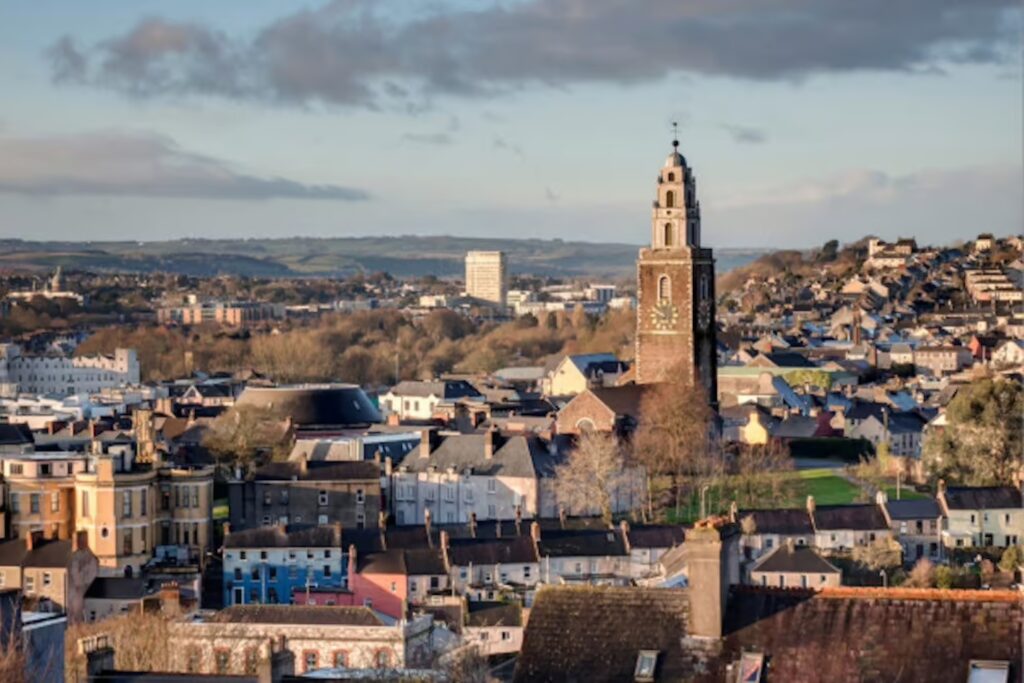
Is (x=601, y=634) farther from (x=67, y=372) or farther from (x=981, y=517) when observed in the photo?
(x=67, y=372)

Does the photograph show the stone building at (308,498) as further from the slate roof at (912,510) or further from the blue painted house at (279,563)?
the slate roof at (912,510)

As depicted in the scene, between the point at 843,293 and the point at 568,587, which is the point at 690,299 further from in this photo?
the point at 843,293

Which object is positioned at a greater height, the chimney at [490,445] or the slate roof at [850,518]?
the chimney at [490,445]

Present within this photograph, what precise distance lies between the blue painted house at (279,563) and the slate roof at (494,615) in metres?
6.44

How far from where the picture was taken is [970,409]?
60.9 meters

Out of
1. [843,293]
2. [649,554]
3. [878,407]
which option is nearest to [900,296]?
[843,293]

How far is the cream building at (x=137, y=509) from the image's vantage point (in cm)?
5347

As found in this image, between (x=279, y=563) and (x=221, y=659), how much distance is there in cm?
1182

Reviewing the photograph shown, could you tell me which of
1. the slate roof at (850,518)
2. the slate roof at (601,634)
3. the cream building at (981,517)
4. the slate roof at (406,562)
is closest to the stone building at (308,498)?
the slate roof at (406,562)

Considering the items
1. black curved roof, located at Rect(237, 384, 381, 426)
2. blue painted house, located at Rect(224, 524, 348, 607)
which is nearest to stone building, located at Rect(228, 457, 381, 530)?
blue painted house, located at Rect(224, 524, 348, 607)

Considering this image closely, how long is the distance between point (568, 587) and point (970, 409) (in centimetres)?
4048

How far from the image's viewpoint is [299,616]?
40906mm

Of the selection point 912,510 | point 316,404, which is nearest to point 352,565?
point 912,510

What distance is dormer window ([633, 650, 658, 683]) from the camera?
68.2ft
